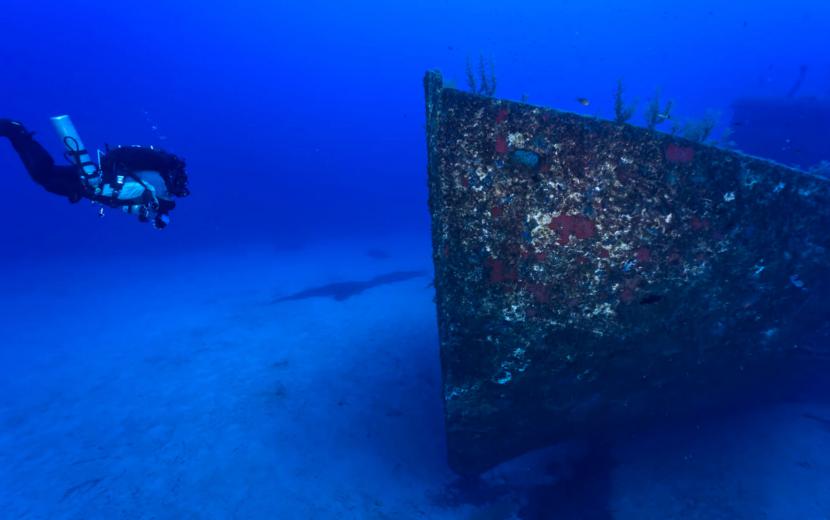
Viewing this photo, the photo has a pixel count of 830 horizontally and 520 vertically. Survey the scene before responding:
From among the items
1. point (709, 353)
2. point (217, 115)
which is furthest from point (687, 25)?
point (709, 353)

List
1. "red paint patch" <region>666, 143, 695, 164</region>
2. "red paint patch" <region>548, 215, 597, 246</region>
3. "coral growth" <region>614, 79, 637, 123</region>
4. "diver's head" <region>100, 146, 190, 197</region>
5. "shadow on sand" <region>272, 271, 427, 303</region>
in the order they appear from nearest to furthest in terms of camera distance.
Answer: "red paint patch" <region>666, 143, 695, 164</region>
"red paint patch" <region>548, 215, 597, 246</region>
"diver's head" <region>100, 146, 190, 197</region>
"coral growth" <region>614, 79, 637, 123</region>
"shadow on sand" <region>272, 271, 427, 303</region>

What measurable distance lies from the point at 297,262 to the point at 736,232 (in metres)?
22.1

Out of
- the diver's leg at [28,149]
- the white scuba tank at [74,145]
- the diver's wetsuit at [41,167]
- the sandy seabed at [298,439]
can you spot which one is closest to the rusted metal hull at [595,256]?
the sandy seabed at [298,439]

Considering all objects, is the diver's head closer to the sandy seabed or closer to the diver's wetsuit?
the diver's wetsuit

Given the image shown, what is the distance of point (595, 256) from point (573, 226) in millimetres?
360

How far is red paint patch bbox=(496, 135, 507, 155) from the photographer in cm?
326

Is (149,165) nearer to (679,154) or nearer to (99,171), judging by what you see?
(99,171)

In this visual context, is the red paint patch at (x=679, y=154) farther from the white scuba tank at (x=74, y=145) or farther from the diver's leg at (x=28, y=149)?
the diver's leg at (x=28, y=149)

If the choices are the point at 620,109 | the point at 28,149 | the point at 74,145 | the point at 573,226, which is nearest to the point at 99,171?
the point at 74,145

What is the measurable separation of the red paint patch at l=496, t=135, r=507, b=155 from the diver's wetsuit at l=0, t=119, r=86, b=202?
14.7 feet

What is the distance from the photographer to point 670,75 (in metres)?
90.6

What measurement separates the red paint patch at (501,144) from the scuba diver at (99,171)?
13.3 feet

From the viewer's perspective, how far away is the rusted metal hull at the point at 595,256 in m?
3.26

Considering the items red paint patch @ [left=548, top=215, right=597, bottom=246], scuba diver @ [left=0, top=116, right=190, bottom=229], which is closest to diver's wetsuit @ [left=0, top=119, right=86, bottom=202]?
scuba diver @ [left=0, top=116, right=190, bottom=229]
